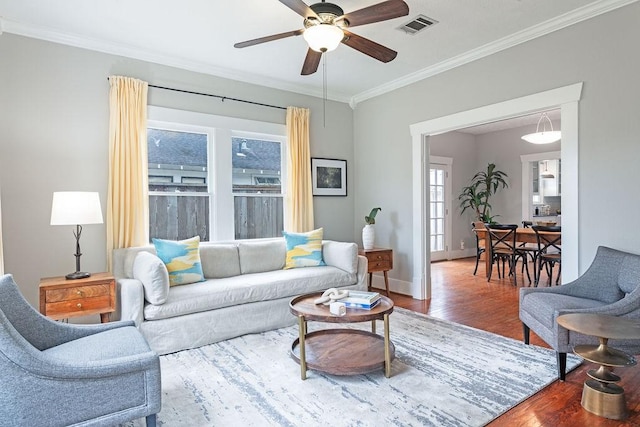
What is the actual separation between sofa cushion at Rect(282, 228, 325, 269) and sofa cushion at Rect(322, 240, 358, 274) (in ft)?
0.46

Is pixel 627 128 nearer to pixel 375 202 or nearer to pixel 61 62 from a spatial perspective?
pixel 375 202

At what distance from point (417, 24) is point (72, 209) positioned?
10.7 ft

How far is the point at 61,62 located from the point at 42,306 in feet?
7.35

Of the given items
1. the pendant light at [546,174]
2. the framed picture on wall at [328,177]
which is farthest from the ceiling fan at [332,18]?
the pendant light at [546,174]

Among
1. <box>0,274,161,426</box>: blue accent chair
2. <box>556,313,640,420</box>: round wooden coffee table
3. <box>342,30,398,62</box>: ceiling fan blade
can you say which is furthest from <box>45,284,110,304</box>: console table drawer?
<box>556,313,640,420</box>: round wooden coffee table

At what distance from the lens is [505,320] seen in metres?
3.74

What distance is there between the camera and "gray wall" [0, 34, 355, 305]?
324cm

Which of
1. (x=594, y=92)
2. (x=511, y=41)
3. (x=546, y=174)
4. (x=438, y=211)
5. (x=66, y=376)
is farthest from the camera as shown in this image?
(x=546, y=174)

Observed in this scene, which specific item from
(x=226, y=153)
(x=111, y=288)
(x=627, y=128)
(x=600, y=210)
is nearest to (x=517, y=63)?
(x=627, y=128)

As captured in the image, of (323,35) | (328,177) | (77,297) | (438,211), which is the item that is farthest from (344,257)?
(438,211)

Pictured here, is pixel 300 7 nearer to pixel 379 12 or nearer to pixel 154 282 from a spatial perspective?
pixel 379 12

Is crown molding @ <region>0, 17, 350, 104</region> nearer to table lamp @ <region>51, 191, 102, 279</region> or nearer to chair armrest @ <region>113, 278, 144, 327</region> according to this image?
table lamp @ <region>51, 191, 102, 279</region>

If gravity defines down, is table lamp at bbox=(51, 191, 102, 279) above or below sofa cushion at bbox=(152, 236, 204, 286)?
above

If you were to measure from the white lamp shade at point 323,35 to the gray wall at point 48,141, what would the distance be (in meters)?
2.25
